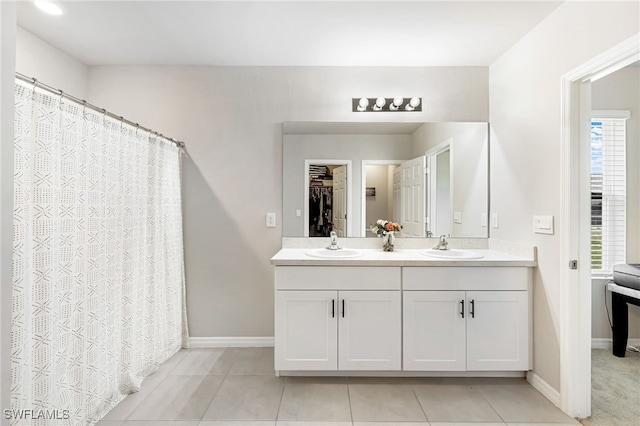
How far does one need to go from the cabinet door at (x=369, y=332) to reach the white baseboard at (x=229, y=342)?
914 millimetres

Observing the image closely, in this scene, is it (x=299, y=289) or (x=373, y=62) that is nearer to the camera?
(x=299, y=289)

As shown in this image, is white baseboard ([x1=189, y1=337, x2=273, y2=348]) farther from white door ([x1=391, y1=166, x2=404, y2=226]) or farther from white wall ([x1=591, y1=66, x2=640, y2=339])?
white wall ([x1=591, y1=66, x2=640, y2=339])

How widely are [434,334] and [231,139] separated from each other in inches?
86.1

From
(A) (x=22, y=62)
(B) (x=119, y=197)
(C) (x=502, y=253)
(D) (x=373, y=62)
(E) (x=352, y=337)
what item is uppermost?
(D) (x=373, y=62)

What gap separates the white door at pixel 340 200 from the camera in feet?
9.48

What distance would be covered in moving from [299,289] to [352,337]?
18.6 inches

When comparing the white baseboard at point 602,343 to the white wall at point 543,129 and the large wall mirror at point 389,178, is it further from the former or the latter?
the large wall mirror at point 389,178

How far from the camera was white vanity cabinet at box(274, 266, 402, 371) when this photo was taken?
2301mm

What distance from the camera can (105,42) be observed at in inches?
101

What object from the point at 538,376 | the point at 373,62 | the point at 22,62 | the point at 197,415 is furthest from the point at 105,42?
the point at 538,376

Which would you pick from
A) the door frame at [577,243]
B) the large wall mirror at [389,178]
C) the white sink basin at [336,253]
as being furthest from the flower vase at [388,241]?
the door frame at [577,243]

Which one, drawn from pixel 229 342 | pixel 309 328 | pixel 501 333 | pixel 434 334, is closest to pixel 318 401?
pixel 309 328

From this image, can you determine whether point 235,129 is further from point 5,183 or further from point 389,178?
point 5,183

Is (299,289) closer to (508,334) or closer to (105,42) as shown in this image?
(508,334)
